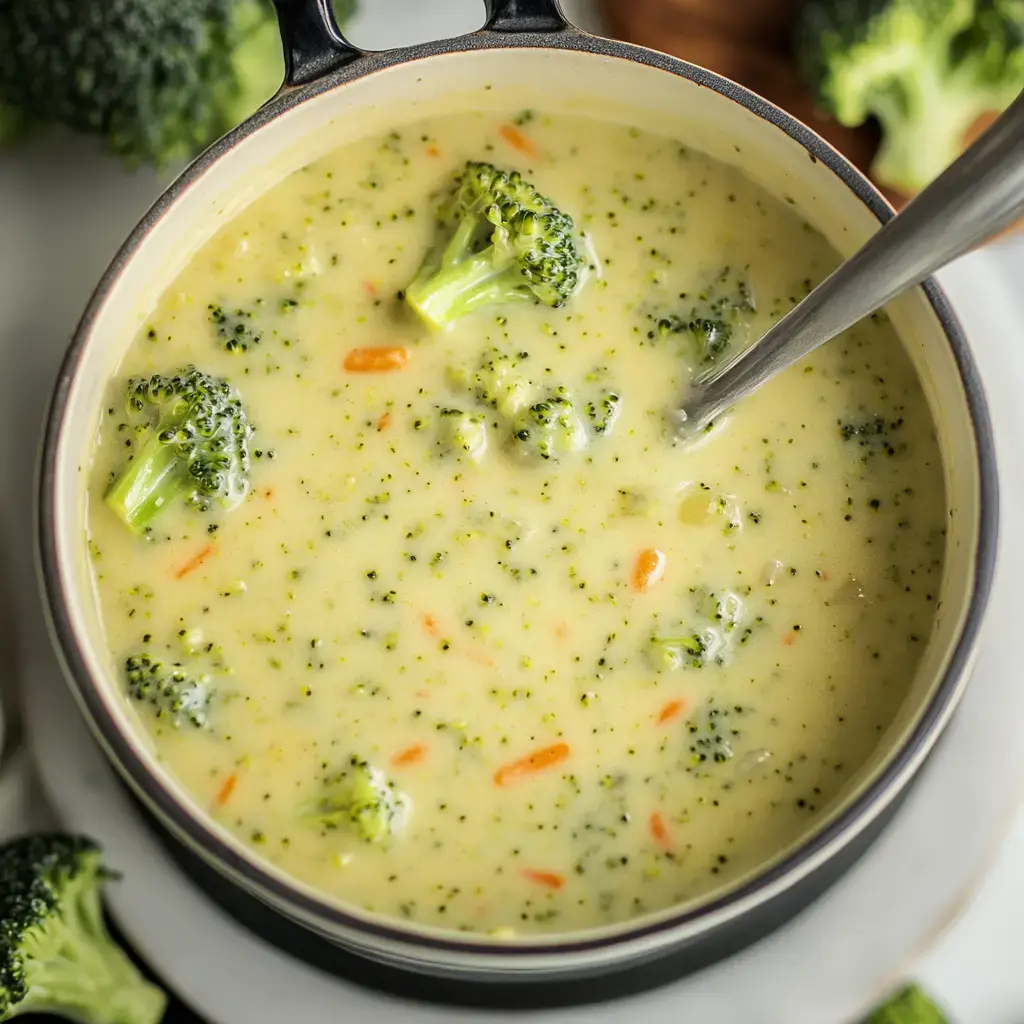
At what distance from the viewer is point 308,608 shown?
1492mm

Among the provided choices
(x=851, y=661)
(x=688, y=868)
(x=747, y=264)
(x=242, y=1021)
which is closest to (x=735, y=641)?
(x=851, y=661)

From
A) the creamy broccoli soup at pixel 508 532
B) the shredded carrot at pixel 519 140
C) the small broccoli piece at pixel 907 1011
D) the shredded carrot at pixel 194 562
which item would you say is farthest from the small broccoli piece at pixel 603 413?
the small broccoli piece at pixel 907 1011

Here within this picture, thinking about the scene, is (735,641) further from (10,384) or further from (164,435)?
(10,384)

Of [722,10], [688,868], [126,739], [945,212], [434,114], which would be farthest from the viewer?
[722,10]

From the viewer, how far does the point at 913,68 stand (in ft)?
6.06

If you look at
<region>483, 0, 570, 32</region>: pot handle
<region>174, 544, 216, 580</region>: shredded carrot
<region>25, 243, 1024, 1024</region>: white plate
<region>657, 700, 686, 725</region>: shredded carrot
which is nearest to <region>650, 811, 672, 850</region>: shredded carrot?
<region>657, 700, 686, 725</region>: shredded carrot

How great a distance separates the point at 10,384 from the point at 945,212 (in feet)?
3.89

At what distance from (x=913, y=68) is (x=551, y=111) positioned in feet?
1.86

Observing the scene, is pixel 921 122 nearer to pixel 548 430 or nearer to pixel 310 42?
pixel 548 430

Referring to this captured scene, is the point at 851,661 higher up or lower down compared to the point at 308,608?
lower down

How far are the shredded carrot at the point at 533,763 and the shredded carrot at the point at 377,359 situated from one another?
0.48 m

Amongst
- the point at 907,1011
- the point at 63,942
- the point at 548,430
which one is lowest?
the point at 907,1011

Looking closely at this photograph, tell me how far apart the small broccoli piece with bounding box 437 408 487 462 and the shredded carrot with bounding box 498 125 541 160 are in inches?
14.0

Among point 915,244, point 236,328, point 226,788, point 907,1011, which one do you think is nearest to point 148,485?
point 236,328
